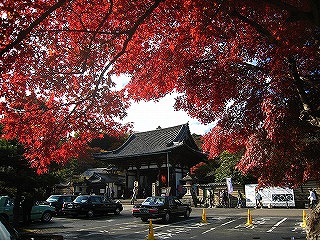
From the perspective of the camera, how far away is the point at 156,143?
40406mm

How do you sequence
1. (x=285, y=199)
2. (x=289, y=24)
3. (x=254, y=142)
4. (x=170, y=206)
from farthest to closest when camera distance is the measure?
(x=285, y=199) → (x=170, y=206) → (x=254, y=142) → (x=289, y=24)

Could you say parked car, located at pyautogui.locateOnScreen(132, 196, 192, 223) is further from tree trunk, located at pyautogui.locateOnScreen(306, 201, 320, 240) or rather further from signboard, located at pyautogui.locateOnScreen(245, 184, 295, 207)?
signboard, located at pyautogui.locateOnScreen(245, 184, 295, 207)

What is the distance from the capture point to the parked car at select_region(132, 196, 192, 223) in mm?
17594

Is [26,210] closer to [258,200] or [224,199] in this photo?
[224,199]

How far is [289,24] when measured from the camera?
23.9ft

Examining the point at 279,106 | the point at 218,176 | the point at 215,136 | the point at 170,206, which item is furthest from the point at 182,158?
the point at 279,106

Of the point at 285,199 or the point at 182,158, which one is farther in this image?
the point at 182,158

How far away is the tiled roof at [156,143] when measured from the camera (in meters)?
37.5

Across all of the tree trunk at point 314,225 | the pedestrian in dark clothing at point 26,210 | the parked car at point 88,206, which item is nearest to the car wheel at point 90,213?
the parked car at point 88,206

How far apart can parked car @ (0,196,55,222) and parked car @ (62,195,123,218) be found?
2096mm

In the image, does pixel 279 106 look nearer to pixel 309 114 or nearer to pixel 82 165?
pixel 309 114

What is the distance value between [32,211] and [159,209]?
7962 millimetres

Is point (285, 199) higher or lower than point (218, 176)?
lower

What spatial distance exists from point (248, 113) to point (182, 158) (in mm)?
29384
